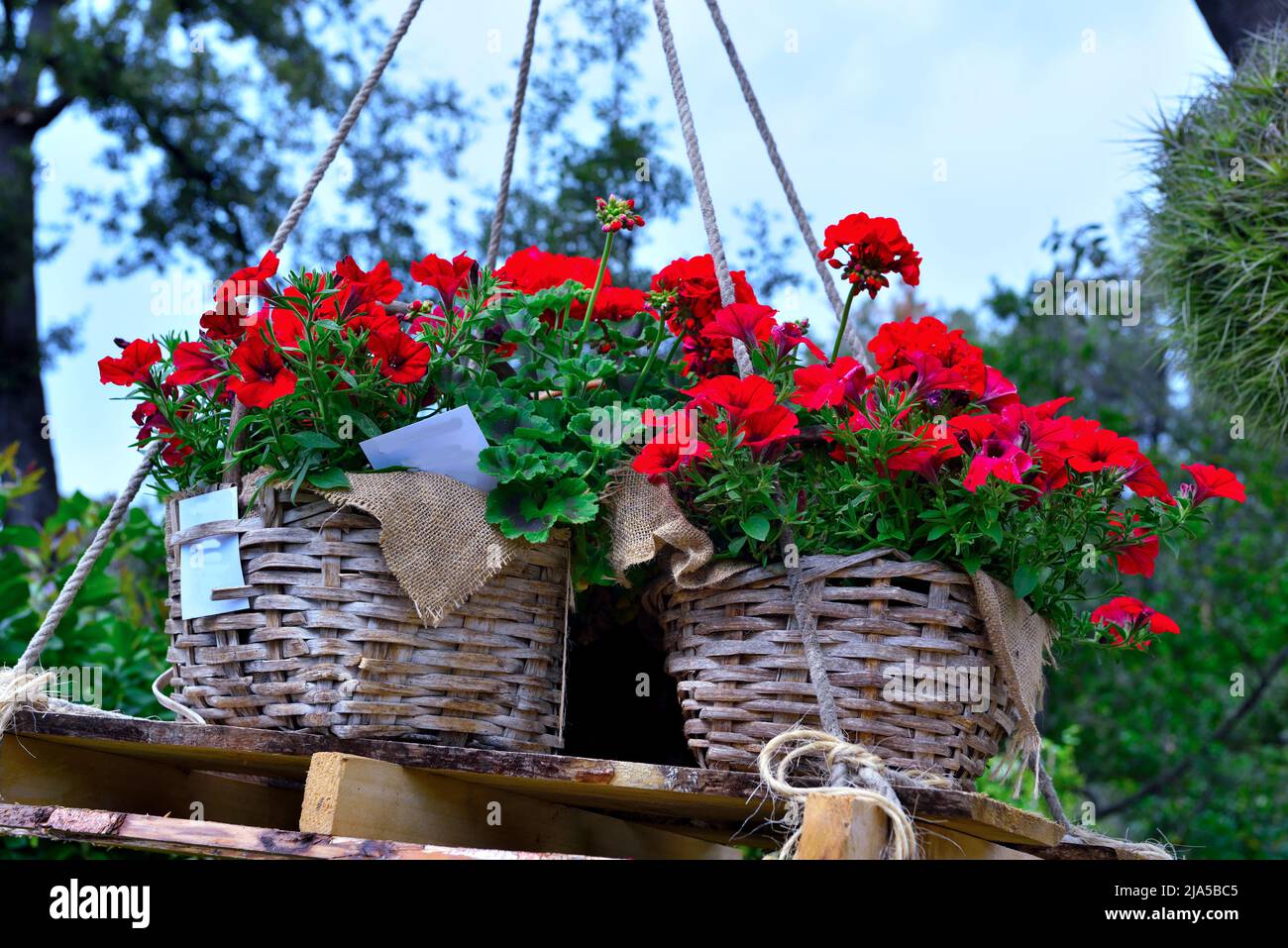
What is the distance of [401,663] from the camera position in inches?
41.4

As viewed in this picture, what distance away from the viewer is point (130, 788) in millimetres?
1354

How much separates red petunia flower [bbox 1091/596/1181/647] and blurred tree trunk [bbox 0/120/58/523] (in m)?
5.01

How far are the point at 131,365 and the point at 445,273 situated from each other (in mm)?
338

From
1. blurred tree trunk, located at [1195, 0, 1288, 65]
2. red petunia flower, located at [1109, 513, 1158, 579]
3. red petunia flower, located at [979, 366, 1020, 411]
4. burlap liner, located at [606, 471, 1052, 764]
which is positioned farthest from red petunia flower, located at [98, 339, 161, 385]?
blurred tree trunk, located at [1195, 0, 1288, 65]

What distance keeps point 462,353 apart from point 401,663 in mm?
308

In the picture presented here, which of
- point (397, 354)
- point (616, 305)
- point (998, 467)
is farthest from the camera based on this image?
point (616, 305)

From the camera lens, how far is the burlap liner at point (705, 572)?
1041 millimetres

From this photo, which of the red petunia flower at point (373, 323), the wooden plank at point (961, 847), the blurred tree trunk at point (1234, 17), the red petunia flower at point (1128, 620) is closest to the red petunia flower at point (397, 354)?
the red petunia flower at point (373, 323)

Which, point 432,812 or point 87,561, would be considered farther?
point 87,561

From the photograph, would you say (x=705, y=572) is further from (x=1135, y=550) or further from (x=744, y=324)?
(x=1135, y=550)

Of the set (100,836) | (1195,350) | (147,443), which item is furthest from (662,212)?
(100,836)

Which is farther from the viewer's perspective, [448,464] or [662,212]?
[662,212]

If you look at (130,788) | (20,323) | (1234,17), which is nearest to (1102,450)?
(130,788)
